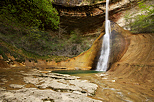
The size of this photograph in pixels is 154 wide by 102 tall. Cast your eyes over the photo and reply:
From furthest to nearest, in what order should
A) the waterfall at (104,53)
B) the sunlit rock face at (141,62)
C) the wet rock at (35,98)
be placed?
the waterfall at (104,53), the sunlit rock face at (141,62), the wet rock at (35,98)

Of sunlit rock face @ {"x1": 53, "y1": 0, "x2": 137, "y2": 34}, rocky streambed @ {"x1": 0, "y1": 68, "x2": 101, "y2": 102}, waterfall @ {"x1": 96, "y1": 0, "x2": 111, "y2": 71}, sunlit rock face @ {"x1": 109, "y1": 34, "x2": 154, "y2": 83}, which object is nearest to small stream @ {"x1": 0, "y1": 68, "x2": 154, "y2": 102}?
Result: rocky streambed @ {"x1": 0, "y1": 68, "x2": 101, "y2": 102}

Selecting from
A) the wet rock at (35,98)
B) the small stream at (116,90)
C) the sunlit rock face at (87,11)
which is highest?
the sunlit rock face at (87,11)

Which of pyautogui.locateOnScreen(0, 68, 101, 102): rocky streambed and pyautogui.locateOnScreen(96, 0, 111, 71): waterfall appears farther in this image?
pyautogui.locateOnScreen(96, 0, 111, 71): waterfall

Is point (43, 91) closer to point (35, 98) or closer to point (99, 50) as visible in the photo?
point (35, 98)

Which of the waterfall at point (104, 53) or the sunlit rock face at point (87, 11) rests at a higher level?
the sunlit rock face at point (87, 11)

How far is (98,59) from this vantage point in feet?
28.1

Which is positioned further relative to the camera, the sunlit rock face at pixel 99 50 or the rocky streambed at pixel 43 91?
the sunlit rock face at pixel 99 50

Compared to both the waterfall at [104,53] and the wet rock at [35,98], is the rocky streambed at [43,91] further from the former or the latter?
the waterfall at [104,53]

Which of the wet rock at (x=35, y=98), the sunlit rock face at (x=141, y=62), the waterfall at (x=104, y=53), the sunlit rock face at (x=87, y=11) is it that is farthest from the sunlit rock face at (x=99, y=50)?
the sunlit rock face at (x=87, y=11)

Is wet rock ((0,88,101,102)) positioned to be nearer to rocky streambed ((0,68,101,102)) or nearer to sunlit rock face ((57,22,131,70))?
rocky streambed ((0,68,101,102))

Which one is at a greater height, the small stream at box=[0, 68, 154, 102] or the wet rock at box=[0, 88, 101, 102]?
the wet rock at box=[0, 88, 101, 102]

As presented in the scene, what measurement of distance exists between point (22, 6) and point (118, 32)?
235 inches

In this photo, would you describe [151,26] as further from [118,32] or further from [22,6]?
[22,6]

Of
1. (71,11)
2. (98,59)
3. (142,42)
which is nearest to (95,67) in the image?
(98,59)
